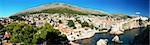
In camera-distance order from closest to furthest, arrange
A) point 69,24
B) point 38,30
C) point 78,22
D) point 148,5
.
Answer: point 148,5
point 38,30
point 69,24
point 78,22

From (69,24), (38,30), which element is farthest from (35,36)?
(69,24)

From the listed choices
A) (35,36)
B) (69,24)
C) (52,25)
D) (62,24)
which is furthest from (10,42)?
(69,24)

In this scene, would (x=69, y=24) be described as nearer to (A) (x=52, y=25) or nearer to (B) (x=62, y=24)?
(B) (x=62, y=24)

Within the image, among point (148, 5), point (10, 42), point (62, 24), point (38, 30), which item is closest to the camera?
point (148, 5)

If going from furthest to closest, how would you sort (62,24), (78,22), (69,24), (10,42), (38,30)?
(78,22) → (69,24) → (62,24) → (38,30) → (10,42)

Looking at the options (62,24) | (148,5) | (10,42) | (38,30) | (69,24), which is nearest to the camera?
(148,5)

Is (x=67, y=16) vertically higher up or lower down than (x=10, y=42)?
higher up

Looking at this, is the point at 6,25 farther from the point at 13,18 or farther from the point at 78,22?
the point at 78,22

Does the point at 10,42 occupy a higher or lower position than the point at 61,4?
lower

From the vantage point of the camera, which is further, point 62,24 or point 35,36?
point 62,24
